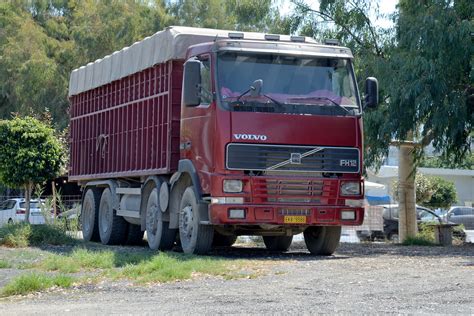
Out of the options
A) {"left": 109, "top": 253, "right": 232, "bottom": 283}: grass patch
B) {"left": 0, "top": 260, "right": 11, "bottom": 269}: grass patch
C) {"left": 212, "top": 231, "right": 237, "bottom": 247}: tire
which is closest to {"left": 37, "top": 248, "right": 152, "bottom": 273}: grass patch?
{"left": 0, "top": 260, "right": 11, "bottom": 269}: grass patch

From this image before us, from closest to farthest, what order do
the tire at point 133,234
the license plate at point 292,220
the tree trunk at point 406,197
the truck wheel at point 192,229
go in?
the license plate at point 292,220, the truck wheel at point 192,229, the tire at point 133,234, the tree trunk at point 406,197

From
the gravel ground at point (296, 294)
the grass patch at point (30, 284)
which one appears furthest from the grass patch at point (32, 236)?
the grass patch at point (30, 284)

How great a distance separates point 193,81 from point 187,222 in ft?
8.48

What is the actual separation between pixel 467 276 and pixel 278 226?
460 cm

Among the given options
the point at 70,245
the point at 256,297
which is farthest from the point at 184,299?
the point at 70,245

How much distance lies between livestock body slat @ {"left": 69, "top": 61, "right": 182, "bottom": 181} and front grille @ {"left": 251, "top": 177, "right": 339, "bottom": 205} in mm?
2364

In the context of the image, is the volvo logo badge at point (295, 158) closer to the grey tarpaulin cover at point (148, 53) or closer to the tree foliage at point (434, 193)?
the grey tarpaulin cover at point (148, 53)

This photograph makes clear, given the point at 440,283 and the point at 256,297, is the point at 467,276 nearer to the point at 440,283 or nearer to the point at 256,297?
the point at 440,283

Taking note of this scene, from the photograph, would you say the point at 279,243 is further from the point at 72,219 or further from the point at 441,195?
the point at 441,195

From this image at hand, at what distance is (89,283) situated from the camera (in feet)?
43.6

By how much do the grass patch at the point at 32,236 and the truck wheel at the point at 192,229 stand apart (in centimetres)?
482

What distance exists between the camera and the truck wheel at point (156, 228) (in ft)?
60.5

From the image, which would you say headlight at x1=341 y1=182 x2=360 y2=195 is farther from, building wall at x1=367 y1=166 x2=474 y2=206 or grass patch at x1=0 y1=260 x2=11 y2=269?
building wall at x1=367 y1=166 x2=474 y2=206

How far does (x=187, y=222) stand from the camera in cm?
1719
